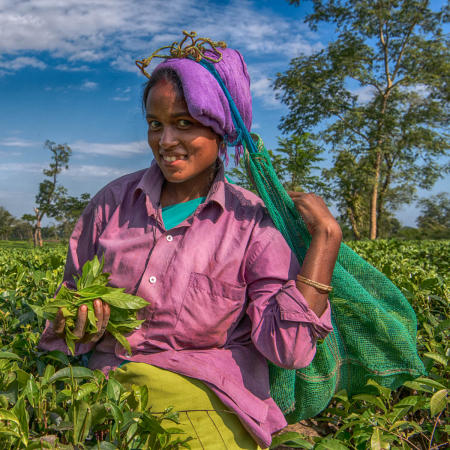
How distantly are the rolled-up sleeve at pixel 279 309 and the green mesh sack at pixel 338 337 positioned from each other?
0.13m

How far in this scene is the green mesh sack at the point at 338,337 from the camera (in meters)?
1.65

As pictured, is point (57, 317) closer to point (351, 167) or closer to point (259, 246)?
point (259, 246)

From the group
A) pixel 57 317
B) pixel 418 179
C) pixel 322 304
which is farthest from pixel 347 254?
pixel 418 179

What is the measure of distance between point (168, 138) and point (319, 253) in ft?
2.19

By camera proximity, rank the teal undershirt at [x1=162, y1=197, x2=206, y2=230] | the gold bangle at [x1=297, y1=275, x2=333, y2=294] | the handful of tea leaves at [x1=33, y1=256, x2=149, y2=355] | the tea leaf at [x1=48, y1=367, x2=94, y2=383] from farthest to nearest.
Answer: the teal undershirt at [x1=162, y1=197, x2=206, y2=230], the gold bangle at [x1=297, y1=275, x2=333, y2=294], the handful of tea leaves at [x1=33, y1=256, x2=149, y2=355], the tea leaf at [x1=48, y1=367, x2=94, y2=383]

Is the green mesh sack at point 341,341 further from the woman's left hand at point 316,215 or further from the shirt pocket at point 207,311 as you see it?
the shirt pocket at point 207,311

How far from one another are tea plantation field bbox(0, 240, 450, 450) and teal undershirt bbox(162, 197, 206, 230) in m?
0.60

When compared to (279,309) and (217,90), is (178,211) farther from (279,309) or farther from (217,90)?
(279,309)

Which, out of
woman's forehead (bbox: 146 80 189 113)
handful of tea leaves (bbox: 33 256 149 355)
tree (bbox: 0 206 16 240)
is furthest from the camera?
tree (bbox: 0 206 16 240)

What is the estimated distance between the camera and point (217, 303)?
1.50m

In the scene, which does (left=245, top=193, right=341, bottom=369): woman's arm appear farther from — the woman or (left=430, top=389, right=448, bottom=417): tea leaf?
(left=430, top=389, right=448, bottom=417): tea leaf

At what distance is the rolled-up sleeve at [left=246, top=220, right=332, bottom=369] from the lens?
4.51 ft

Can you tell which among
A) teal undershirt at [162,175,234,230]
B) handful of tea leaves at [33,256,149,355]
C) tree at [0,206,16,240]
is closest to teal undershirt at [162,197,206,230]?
teal undershirt at [162,175,234,230]

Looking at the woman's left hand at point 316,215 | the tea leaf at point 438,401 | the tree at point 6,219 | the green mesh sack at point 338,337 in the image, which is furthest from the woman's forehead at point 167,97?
the tree at point 6,219
